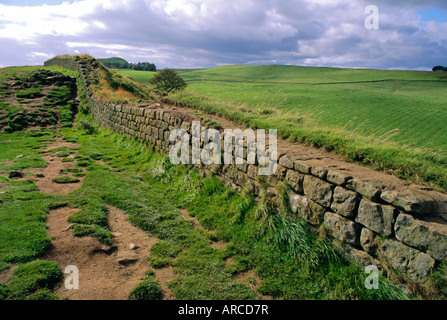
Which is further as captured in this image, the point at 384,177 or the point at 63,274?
the point at 384,177

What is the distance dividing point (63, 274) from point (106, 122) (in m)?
12.3

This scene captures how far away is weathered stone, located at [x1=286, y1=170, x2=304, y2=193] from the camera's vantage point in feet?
A: 16.6

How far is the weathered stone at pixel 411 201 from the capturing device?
351 cm

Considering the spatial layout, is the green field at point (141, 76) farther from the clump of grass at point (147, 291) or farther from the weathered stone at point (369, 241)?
the weathered stone at point (369, 241)

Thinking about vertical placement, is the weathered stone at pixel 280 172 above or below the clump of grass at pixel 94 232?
above

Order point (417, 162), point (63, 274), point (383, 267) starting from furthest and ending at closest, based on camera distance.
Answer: point (417, 162) < point (63, 274) < point (383, 267)

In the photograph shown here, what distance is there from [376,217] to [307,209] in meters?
1.26

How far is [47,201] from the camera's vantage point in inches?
247

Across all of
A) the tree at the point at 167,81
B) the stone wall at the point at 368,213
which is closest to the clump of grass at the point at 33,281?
the stone wall at the point at 368,213

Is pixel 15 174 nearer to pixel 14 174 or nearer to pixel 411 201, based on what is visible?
pixel 14 174

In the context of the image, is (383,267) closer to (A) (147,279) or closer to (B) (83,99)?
(A) (147,279)

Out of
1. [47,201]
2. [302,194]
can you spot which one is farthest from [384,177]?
[47,201]

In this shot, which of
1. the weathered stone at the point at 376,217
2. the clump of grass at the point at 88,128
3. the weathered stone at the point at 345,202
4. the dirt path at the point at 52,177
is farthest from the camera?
the clump of grass at the point at 88,128

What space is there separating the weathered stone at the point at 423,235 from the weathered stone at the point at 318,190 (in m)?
1.11
